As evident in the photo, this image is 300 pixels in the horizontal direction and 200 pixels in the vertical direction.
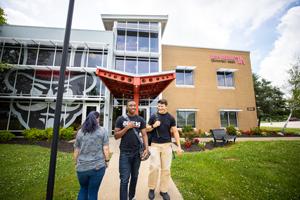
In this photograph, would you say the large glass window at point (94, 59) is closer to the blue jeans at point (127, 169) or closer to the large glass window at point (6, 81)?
the large glass window at point (6, 81)

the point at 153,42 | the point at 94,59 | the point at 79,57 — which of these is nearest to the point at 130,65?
the point at 94,59

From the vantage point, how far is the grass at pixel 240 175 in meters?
4.17

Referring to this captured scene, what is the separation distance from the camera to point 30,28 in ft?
49.0

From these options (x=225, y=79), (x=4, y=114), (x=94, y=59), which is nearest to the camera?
(x=4, y=114)

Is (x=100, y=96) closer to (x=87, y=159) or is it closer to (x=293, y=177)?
(x=87, y=159)

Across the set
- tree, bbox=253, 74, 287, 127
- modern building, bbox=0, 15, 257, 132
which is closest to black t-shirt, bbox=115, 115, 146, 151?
modern building, bbox=0, 15, 257, 132

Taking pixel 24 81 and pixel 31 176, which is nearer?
pixel 31 176

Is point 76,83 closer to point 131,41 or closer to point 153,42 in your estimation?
point 131,41

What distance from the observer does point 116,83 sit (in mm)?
11203

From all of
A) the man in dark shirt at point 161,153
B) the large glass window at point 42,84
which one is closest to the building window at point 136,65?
the large glass window at point 42,84

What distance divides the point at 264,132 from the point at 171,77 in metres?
13.4

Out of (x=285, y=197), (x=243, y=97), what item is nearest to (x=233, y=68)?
(x=243, y=97)

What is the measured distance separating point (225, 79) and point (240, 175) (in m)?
16.2

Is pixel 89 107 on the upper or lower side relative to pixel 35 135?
upper
